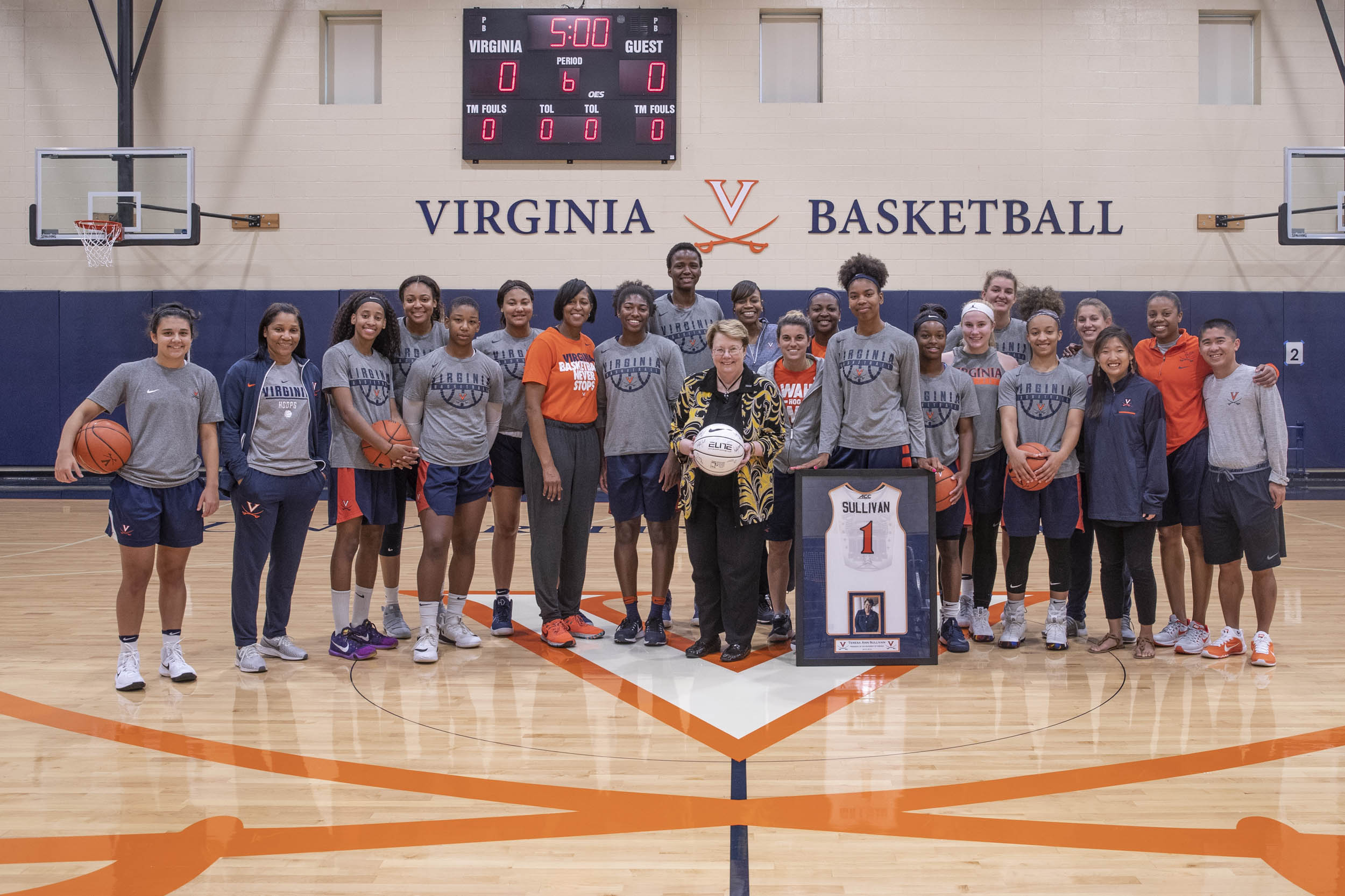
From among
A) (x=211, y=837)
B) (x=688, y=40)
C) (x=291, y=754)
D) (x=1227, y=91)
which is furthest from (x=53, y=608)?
(x=1227, y=91)

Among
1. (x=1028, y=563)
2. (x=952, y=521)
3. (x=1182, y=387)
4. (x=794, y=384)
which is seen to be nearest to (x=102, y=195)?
(x=794, y=384)

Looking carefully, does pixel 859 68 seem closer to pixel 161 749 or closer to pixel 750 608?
pixel 750 608

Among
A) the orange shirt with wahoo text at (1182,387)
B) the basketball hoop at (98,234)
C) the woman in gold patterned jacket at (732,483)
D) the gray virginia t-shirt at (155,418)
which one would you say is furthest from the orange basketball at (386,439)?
the basketball hoop at (98,234)

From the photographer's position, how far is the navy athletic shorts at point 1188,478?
434 centimetres

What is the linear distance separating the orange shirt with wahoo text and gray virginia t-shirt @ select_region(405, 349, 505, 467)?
3.08 metres

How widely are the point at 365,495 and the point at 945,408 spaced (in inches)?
104

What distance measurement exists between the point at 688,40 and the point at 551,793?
30.6 feet

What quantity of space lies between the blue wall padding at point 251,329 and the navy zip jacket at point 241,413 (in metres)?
6.44

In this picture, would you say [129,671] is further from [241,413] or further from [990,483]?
[990,483]

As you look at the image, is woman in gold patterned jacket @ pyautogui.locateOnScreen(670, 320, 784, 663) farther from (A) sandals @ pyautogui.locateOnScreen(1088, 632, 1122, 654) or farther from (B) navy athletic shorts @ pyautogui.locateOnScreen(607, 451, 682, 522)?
(A) sandals @ pyautogui.locateOnScreen(1088, 632, 1122, 654)

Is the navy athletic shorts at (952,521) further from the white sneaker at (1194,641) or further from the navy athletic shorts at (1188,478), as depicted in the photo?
the white sneaker at (1194,641)

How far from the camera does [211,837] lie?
2.59m

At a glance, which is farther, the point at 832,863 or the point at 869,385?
the point at 869,385

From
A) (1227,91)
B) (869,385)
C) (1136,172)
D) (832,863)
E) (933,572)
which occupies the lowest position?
(832,863)
